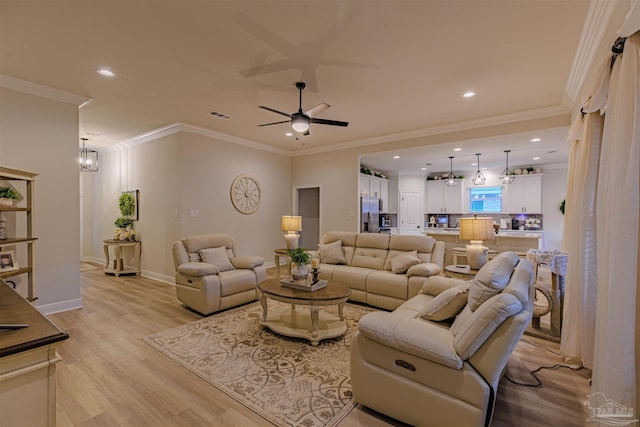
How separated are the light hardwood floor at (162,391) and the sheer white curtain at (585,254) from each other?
0.83 feet

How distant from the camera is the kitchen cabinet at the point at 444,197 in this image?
9.12 m

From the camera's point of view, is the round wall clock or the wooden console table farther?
the round wall clock

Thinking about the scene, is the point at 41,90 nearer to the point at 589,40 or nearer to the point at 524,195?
the point at 589,40

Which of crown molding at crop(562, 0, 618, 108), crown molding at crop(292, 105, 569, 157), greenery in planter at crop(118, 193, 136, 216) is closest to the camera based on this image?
crown molding at crop(562, 0, 618, 108)

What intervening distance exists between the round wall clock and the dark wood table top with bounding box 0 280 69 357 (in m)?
4.88

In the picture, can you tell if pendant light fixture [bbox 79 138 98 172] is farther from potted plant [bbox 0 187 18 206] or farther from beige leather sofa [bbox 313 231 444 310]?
beige leather sofa [bbox 313 231 444 310]

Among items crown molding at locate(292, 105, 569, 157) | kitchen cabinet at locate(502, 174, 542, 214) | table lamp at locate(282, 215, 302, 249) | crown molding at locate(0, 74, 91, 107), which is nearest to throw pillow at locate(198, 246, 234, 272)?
table lamp at locate(282, 215, 302, 249)

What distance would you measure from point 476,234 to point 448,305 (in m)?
1.65

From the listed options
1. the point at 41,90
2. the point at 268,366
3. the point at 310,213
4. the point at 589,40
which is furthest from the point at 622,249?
the point at 310,213

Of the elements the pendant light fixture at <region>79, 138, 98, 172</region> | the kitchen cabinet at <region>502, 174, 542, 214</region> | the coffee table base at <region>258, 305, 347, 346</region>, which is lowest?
the coffee table base at <region>258, 305, 347, 346</region>

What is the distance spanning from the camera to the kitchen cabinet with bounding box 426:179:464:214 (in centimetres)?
912

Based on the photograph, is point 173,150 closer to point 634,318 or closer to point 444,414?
point 444,414

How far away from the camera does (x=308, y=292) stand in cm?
310

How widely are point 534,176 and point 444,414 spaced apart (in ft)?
28.3
